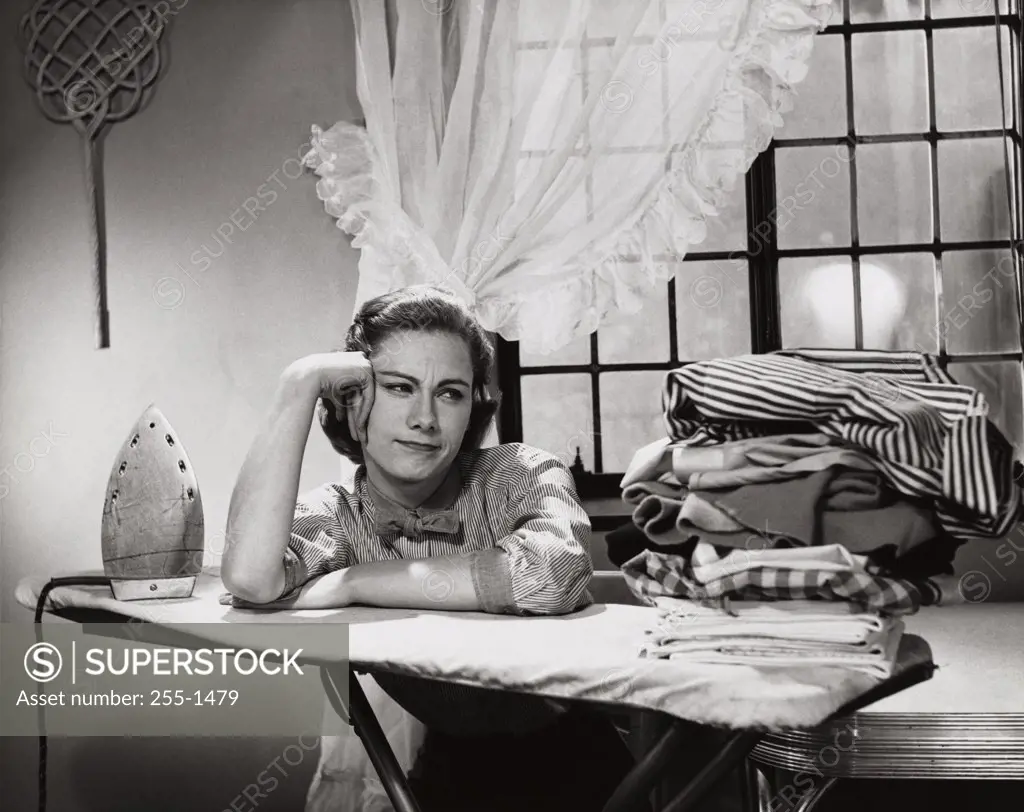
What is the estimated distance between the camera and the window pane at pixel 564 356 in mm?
3002

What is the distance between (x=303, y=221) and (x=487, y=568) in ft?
Answer: 6.26

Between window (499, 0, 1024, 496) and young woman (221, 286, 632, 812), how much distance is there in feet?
4.56

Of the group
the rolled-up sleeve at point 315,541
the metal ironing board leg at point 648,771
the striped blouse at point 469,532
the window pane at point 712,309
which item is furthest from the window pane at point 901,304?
the metal ironing board leg at point 648,771

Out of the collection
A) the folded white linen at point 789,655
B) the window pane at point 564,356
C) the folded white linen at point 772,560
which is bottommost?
the folded white linen at point 789,655

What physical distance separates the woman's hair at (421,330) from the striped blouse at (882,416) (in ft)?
1.89

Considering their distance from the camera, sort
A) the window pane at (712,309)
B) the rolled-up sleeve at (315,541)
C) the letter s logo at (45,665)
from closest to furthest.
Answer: the rolled-up sleeve at (315,541) → the letter s logo at (45,665) → the window pane at (712,309)

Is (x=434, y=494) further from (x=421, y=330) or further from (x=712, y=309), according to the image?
(x=712, y=309)

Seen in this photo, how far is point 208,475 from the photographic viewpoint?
3012 mm

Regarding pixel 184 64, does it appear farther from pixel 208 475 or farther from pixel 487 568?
pixel 487 568

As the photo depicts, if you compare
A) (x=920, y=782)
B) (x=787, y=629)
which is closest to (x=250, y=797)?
(x=920, y=782)

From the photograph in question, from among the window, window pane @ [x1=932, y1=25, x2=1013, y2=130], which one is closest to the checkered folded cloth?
the window

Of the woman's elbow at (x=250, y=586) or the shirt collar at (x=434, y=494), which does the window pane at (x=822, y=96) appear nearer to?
the shirt collar at (x=434, y=494)

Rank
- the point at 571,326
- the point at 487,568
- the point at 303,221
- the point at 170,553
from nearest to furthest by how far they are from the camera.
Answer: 1. the point at 487,568
2. the point at 170,553
3. the point at 571,326
4. the point at 303,221

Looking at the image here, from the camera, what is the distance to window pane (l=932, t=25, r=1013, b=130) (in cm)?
286
